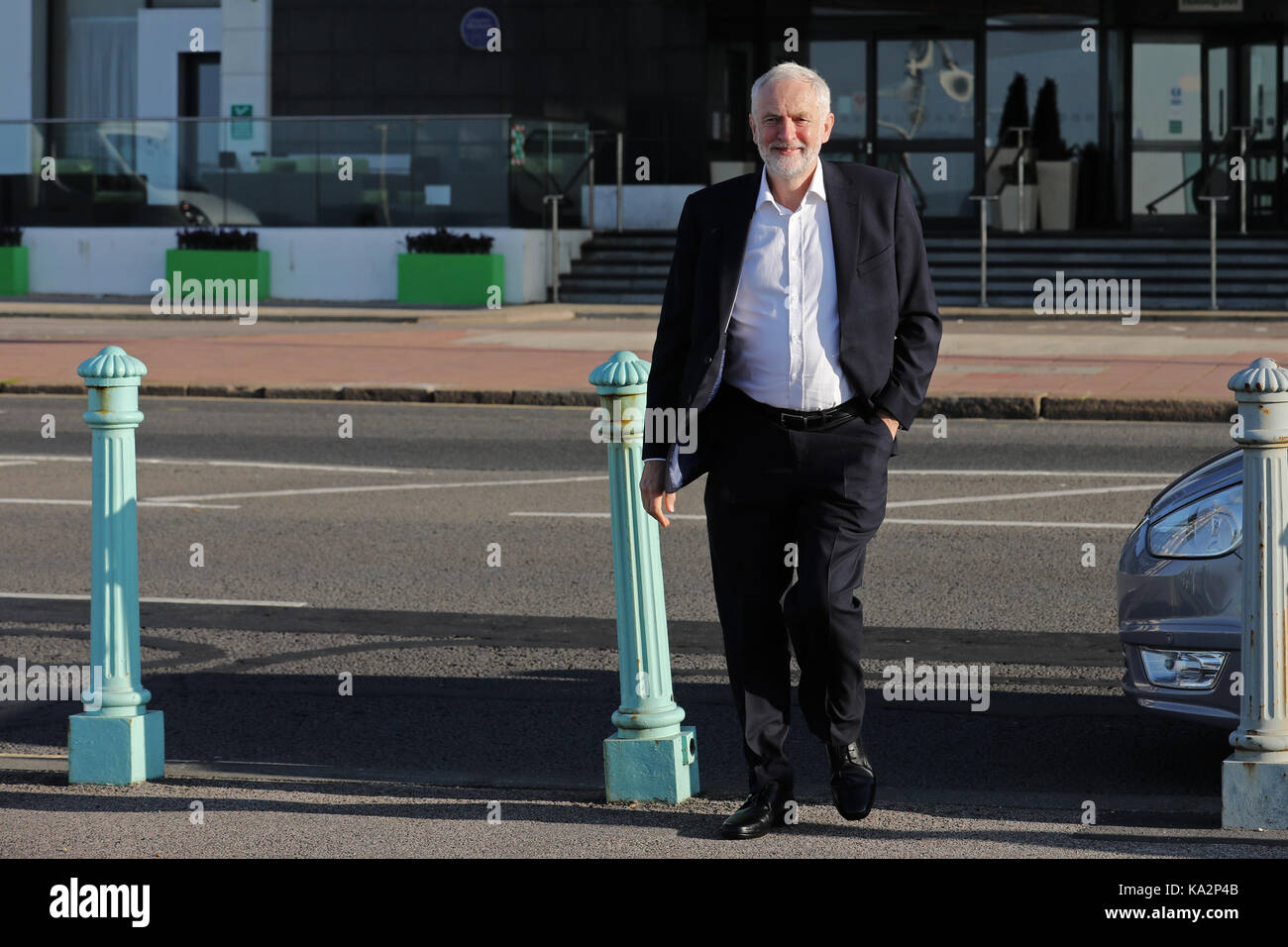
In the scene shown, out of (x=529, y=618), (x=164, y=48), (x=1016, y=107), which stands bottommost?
(x=529, y=618)

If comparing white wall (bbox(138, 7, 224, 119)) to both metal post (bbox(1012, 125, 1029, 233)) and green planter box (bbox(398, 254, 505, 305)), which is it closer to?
green planter box (bbox(398, 254, 505, 305))

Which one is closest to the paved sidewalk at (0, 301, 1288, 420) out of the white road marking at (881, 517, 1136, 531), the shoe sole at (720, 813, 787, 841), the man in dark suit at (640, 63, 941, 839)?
the white road marking at (881, 517, 1136, 531)

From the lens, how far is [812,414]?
14.9ft

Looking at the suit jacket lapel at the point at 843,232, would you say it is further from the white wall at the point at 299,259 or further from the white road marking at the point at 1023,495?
the white wall at the point at 299,259

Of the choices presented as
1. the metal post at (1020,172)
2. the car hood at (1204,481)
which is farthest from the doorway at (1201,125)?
the car hood at (1204,481)

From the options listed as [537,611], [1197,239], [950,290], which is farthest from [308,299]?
[537,611]

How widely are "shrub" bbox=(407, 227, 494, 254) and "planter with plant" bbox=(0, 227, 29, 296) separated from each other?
6460 mm

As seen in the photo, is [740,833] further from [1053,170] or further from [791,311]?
[1053,170]

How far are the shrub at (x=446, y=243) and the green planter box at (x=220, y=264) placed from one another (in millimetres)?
2356

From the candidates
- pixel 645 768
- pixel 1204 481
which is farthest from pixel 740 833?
pixel 1204 481

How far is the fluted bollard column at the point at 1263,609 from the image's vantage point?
14.8ft

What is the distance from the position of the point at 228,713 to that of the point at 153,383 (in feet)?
36.2

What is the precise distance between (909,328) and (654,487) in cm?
75

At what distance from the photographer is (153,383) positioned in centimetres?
1667
